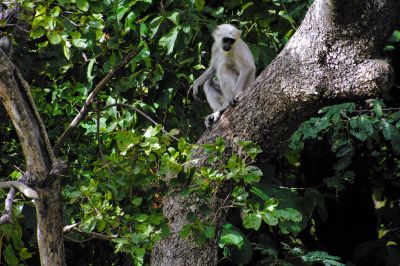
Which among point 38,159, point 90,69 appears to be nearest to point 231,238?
point 90,69

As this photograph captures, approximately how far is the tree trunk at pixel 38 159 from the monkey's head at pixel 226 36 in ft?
10.5

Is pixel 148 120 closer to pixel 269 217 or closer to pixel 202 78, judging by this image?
pixel 202 78

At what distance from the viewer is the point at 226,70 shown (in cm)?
760

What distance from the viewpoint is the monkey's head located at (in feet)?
23.2

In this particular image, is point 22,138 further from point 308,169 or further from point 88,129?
point 308,169

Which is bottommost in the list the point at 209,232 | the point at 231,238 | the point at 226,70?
the point at 231,238

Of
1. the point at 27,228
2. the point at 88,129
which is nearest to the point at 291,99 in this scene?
the point at 88,129

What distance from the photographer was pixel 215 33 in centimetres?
716

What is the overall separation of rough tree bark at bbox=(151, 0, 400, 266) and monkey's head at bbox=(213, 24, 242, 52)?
68.7 inches

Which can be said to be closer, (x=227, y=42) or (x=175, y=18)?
(x=175, y=18)

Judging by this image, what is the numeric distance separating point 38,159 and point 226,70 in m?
3.80

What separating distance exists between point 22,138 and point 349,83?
232 cm

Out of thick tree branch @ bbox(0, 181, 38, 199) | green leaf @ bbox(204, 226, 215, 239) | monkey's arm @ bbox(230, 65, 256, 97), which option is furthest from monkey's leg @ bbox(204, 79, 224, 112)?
thick tree branch @ bbox(0, 181, 38, 199)

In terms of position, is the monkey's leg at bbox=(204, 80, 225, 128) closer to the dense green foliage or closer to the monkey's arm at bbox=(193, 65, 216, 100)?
the monkey's arm at bbox=(193, 65, 216, 100)
